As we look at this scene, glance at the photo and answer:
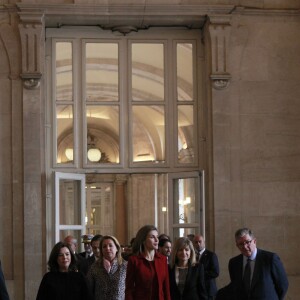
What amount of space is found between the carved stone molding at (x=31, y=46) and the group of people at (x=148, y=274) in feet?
16.7

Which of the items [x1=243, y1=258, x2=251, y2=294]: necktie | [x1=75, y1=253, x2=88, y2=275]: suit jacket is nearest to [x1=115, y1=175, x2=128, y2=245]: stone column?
[x1=75, y1=253, x2=88, y2=275]: suit jacket

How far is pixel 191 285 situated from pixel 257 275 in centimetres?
82

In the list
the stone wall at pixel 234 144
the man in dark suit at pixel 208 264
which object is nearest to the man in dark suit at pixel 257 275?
the man in dark suit at pixel 208 264

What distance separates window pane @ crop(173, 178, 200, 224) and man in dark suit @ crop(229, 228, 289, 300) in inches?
192

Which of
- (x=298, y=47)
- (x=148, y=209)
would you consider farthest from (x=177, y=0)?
(x=148, y=209)

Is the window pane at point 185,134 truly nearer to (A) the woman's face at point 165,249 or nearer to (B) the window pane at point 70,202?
(B) the window pane at point 70,202

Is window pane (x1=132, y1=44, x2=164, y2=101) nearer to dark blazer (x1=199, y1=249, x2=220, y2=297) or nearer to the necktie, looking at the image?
dark blazer (x1=199, y1=249, x2=220, y2=297)

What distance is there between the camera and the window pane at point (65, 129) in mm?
15727

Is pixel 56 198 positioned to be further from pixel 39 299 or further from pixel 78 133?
pixel 39 299

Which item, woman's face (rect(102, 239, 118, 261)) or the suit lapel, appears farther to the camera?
the suit lapel

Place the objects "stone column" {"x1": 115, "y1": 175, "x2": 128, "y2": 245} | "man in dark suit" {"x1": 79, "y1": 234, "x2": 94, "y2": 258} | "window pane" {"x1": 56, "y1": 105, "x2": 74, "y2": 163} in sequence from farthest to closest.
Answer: "stone column" {"x1": 115, "y1": 175, "x2": 128, "y2": 245}, "window pane" {"x1": 56, "y1": 105, "x2": 74, "y2": 163}, "man in dark suit" {"x1": 79, "y1": 234, "x2": 94, "y2": 258}

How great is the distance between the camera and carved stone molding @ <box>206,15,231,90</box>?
50.5ft

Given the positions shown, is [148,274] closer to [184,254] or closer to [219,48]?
[184,254]

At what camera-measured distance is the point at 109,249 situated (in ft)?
33.3
